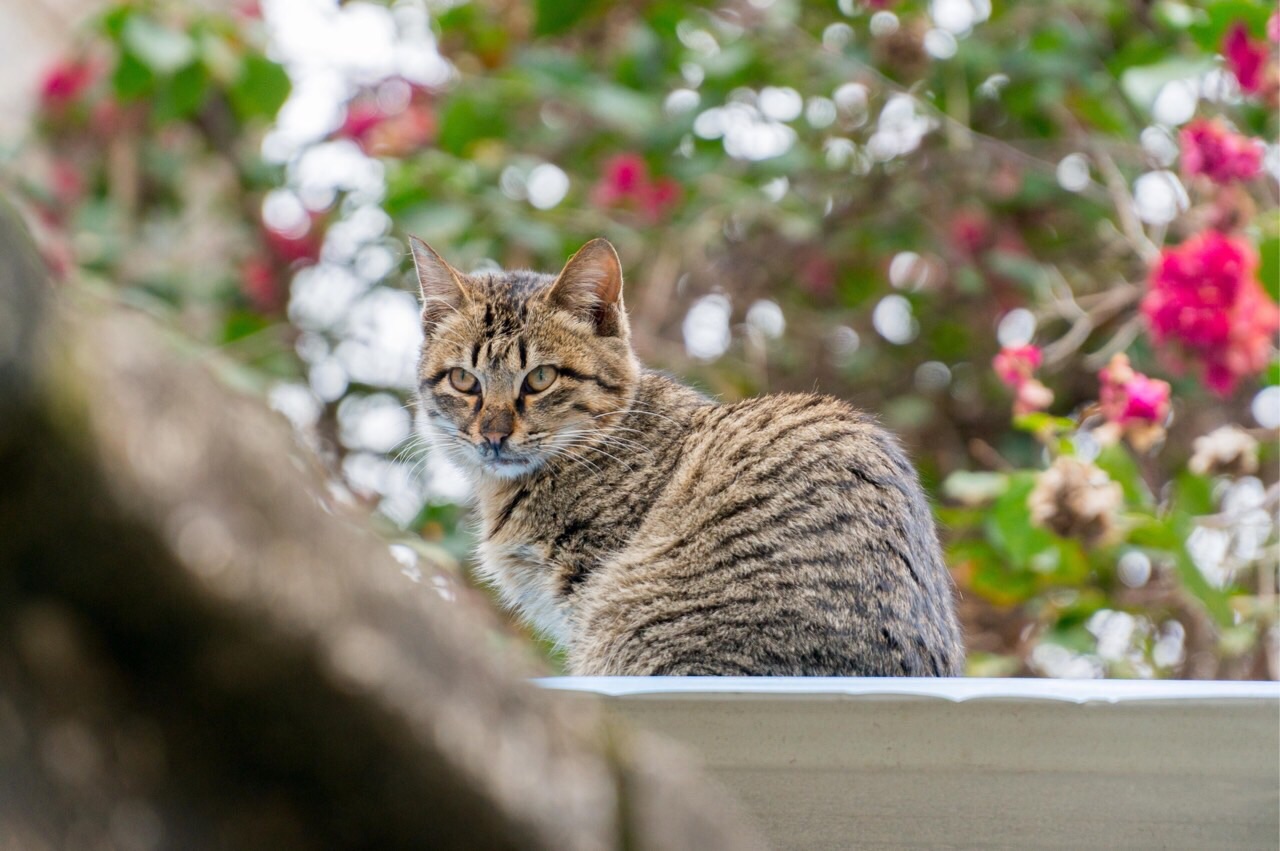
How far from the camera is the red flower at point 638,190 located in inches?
131

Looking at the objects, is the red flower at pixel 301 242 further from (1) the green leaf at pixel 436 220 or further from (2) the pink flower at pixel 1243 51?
(2) the pink flower at pixel 1243 51

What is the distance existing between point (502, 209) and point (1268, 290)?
1723 mm

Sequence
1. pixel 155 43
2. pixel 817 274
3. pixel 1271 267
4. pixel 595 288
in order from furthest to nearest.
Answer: pixel 817 274
pixel 155 43
pixel 595 288
pixel 1271 267

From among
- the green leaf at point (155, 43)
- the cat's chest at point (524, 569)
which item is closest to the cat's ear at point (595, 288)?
the cat's chest at point (524, 569)

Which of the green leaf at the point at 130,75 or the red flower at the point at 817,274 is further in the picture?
the red flower at the point at 817,274

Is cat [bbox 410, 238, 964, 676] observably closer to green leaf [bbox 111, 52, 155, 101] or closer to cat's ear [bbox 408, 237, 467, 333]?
cat's ear [bbox 408, 237, 467, 333]

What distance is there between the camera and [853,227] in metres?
3.71

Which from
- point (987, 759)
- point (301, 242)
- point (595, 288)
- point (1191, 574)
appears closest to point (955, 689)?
point (987, 759)

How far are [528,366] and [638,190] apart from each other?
1.25 meters

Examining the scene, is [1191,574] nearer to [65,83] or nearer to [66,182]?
[65,83]

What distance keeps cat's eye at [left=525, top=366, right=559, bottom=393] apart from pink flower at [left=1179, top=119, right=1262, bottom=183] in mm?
1154

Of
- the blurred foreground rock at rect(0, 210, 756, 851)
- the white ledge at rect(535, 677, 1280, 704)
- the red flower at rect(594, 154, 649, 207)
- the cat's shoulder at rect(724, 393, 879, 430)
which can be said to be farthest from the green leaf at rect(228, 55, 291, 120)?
the blurred foreground rock at rect(0, 210, 756, 851)

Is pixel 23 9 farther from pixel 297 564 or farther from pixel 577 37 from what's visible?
pixel 297 564

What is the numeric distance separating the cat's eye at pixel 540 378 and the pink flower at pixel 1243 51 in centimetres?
128
